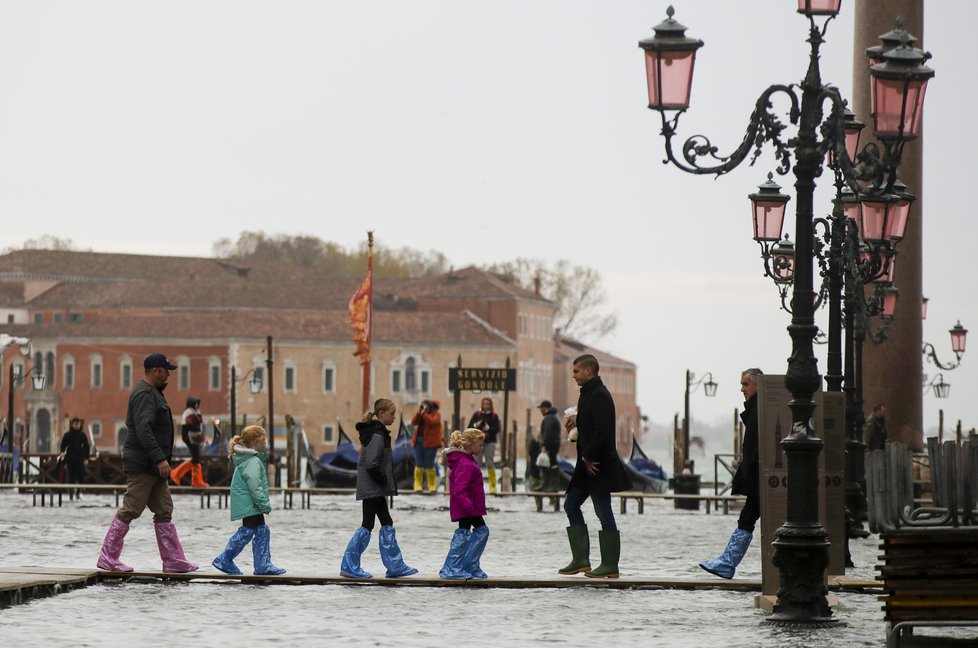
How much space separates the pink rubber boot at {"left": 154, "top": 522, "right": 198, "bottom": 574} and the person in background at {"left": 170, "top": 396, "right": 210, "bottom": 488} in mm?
14533

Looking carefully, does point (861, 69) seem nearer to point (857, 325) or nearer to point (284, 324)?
point (857, 325)

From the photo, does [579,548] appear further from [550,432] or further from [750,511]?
[550,432]

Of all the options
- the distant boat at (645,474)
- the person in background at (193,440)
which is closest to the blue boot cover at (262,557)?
the person in background at (193,440)

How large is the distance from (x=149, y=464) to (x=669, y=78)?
12.3 ft

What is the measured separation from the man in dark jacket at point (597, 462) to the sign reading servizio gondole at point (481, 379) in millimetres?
22171

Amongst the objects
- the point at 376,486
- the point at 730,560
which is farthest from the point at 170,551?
the point at 730,560

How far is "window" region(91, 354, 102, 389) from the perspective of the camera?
94562 mm

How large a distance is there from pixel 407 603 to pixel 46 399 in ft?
287

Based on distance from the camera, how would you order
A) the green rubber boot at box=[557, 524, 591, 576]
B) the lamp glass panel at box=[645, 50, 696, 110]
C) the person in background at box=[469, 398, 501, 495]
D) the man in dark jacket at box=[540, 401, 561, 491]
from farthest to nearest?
the person in background at box=[469, 398, 501, 495]
the man in dark jacket at box=[540, 401, 561, 491]
the green rubber boot at box=[557, 524, 591, 576]
the lamp glass panel at box=[645, 50, 696, 110]

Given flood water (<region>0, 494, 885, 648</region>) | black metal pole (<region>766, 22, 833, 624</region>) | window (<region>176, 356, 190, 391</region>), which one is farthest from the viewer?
window (<region>176, 356, 190, 391</region>)

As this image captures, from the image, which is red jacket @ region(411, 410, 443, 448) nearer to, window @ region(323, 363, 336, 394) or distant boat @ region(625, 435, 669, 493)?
distant boat @ region(625, 435, 669, 493)

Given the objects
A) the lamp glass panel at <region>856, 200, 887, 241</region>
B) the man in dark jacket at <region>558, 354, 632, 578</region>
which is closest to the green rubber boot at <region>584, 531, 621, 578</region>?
the man in dark jacket at <region>558, 354, 632, 578</region>

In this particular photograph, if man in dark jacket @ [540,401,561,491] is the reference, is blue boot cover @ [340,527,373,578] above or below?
below

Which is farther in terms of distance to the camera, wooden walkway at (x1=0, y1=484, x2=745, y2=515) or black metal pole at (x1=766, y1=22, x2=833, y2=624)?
wooden walkway at (x1=0, y1=484, x2=745, y2=515)
